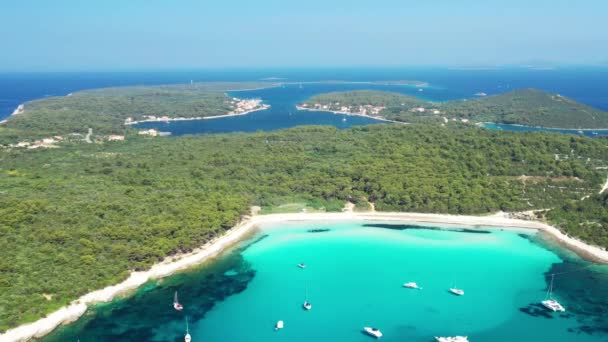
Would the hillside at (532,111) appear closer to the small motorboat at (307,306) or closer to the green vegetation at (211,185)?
the green vegetation at (211,185)

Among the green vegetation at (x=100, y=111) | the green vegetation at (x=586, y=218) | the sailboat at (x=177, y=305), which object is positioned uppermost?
the green vegetation at (x=100, y=111)

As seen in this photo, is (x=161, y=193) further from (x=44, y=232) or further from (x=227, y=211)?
(x=44, y=232)

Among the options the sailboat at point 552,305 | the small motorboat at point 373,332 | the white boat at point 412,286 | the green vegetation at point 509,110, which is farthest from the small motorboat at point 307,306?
the green vegetation at point 509,110

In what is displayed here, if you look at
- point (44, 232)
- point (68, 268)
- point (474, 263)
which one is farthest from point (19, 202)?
point (474, 263)

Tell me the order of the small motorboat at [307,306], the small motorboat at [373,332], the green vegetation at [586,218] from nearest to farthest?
1. the small motorboat at [373,332]
2. the small motorboat at [307,306]
3. the green vegetation at [586,218]

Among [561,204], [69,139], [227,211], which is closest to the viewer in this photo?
[227,211]
